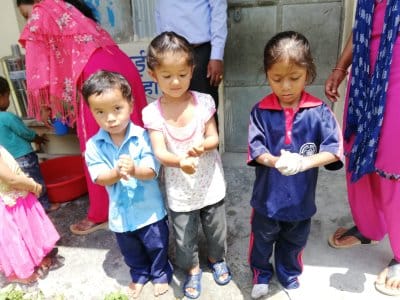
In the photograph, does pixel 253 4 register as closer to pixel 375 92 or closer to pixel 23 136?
pixel 375 92

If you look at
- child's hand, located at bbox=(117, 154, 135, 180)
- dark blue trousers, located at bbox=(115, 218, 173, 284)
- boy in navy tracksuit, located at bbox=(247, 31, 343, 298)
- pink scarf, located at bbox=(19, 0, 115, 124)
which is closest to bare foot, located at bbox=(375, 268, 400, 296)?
boy in navy tracksuit, located at bbox=(247, 31, 343, 298)

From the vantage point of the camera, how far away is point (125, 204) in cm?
196

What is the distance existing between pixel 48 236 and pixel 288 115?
5.70 ft

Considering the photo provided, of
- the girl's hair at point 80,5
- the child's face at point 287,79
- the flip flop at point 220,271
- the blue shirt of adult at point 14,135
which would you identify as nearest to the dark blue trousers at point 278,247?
the flip flop at point 220,271

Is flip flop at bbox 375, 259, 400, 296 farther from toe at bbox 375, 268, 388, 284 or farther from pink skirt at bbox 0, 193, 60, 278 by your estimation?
pink skirt at bbox 0, 193, 60, 278

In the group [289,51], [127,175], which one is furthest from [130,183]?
[289,51]

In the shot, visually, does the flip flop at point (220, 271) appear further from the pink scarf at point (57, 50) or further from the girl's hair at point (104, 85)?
the pink scarf at point (57, 50)

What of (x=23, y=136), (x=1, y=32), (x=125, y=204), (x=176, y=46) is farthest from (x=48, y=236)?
(x=1, y=32)

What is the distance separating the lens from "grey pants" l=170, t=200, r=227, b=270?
201 cm

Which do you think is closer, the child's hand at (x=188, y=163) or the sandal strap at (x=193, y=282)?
the child's hand at (x=188, y=163)

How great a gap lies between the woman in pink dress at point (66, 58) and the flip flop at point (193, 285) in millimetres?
1066

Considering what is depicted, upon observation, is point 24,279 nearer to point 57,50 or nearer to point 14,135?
point 14,135

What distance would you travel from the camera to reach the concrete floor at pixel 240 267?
211 centimetres

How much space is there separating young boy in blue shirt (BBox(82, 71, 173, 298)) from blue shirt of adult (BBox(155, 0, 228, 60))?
34.4 inches
